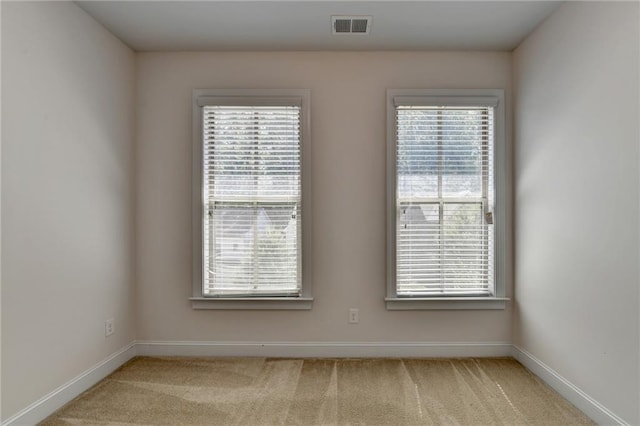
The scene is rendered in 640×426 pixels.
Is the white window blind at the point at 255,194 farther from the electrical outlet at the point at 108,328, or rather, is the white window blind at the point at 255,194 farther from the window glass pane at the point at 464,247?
the window glass pane at the point at 464,247

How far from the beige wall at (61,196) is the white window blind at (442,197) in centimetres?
232

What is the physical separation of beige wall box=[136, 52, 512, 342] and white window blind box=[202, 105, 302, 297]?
0.59 ft

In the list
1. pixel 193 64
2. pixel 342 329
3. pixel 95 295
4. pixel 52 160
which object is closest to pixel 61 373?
pixel 95 295

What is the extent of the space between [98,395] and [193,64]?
2.69 m

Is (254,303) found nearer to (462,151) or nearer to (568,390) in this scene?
(462,151)

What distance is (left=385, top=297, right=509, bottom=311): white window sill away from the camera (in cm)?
329

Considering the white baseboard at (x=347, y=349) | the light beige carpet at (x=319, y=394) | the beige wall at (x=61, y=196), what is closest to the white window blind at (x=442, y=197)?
the white baseboard at (x=347, y=349)

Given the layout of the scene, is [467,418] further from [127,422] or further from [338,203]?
[127,422]

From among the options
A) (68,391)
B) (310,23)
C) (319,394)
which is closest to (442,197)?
(310,23)

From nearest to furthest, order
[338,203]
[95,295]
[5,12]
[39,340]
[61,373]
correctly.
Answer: [5,12]
[39,340]
[61,373]
[95,295]
[338,203]

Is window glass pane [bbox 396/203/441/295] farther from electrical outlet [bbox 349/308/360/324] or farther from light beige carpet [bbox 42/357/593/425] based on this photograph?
light beige carpet [bbox 42/357/593/425]

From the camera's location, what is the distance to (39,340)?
232cm

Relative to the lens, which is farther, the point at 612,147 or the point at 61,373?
the point at 61,373

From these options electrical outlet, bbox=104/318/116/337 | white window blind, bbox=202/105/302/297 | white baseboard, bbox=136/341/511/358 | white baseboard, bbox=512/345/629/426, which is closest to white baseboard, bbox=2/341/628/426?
white baseboard, bbox=136/341/511/358
